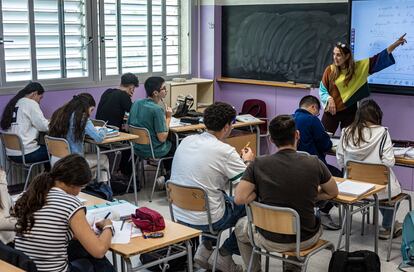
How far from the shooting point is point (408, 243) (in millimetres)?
4035

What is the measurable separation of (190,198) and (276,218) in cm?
64

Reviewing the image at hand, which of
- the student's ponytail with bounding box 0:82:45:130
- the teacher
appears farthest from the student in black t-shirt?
the teacher

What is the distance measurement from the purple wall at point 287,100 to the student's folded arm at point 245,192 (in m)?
3.46

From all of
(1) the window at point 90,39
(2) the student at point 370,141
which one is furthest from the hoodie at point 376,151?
(1) the window at point 90,39

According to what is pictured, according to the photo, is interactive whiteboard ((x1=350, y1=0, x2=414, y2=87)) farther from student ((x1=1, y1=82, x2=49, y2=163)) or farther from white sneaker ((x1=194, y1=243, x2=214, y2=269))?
student ((x1=1, y1=82, x2=49, y2=163))

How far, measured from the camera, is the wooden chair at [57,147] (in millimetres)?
5137

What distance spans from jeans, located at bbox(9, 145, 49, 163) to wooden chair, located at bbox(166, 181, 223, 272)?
244 centimetres

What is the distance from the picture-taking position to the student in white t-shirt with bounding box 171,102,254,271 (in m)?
3.53

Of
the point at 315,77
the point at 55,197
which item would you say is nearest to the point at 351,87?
the point at 315,77

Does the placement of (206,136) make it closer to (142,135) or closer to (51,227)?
(51,227)

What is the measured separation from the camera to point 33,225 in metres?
2.62

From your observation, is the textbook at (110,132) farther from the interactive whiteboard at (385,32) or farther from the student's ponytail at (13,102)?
the interactive whiteboard at (385,32)

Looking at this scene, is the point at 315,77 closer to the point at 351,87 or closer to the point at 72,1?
the point at 351,87

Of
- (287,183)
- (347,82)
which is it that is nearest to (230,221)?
(287,183)
